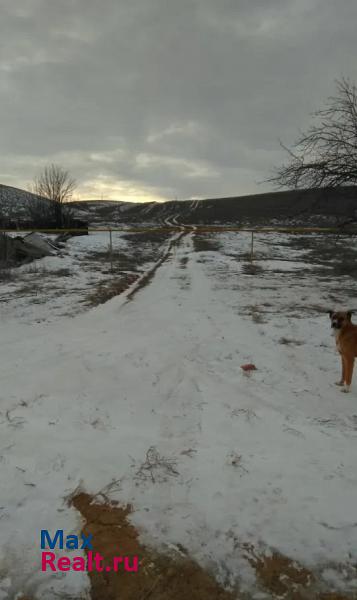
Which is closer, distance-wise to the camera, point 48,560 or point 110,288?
point 48,560

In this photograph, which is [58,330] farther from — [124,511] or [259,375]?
[124,511]

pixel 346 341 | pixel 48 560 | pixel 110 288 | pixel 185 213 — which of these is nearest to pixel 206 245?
pixel 110 288

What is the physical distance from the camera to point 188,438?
3.75 meters

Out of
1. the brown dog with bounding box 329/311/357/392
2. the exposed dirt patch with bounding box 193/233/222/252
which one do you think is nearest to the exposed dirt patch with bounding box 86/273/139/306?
the brown dog with bounding box 329/311/357/392

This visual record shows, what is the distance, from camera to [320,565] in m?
2.36

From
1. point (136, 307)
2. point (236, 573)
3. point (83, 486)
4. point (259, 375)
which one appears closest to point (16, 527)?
point (83, 486)

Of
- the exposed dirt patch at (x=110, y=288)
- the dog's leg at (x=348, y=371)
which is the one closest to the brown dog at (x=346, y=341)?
the dog's leg at (x=348, y=371)

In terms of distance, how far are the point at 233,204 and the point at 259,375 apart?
97723 mm

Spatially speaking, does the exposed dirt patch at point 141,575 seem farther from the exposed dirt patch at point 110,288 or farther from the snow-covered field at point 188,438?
the exposed dirt patch at point 110,288

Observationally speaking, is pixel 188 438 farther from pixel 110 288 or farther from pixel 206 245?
pixel 206 245

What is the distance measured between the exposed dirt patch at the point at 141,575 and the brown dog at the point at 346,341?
324 cm

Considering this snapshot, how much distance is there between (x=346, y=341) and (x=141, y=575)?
358 cm

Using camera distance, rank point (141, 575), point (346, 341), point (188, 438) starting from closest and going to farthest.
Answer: point (141, 575), point (188, 438), point (346, 341)

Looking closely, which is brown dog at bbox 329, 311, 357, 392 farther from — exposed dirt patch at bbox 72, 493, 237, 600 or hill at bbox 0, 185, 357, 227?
hill at bbox 0, 185, 357, 227
